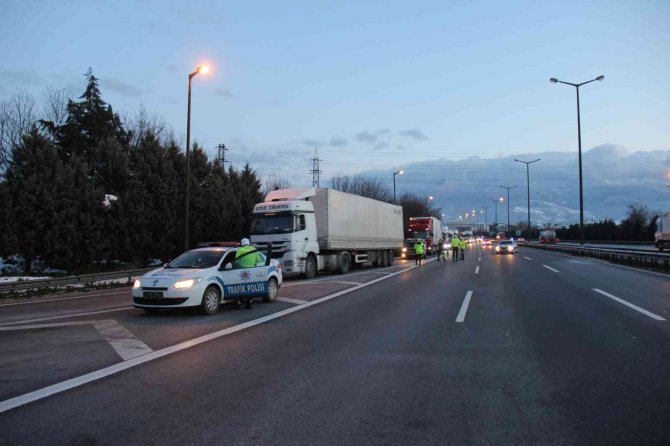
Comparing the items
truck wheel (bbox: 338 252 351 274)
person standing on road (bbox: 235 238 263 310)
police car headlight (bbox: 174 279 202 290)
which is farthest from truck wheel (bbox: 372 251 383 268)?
police car headlight (bbox: 174 279 202 290)

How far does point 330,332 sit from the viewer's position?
9.27 meters

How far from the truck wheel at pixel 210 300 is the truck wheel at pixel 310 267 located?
10.9 m

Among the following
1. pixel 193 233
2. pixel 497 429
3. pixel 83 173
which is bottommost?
pixel 497 429

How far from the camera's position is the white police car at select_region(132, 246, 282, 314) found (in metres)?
11.0

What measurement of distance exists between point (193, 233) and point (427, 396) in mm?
25527

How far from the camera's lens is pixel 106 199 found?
2480 cm

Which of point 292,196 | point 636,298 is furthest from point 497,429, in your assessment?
point 292,196

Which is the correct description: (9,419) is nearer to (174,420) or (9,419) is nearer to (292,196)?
(174,420)

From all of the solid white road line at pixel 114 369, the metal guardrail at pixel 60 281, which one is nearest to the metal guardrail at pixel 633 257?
the solid white road line at pixel 114 369

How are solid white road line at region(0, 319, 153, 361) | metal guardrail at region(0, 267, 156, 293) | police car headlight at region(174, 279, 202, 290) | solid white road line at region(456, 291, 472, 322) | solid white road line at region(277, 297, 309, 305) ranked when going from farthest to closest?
metal guardrail at region(0, 267, 156, 293) → solid white road line at region(277, 297, 309, 305) → police car headlight at region(174, 279, 202, 290) → solid white road line at region(456, 291, 472, 322) → solid white road line at region(0, 319, 153, 361)

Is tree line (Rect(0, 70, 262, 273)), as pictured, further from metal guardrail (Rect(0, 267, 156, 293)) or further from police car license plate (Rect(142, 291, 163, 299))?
police car license plate (Rect(142, 291, 163, 299))

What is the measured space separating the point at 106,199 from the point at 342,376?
71.3 feet

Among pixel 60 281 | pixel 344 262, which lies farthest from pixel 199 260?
pixel 344 262

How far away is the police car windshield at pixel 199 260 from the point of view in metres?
12.2
